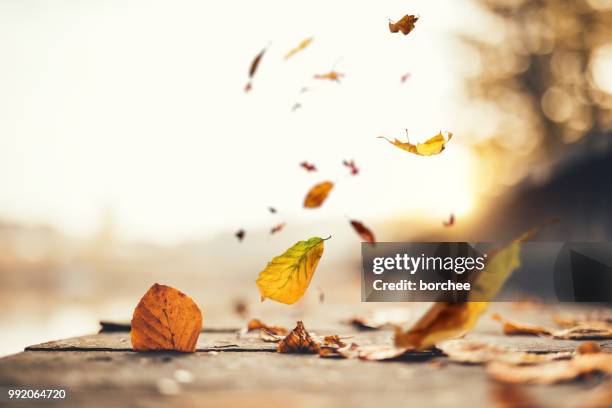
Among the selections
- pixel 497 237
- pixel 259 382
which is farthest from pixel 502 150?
pixel 259 382

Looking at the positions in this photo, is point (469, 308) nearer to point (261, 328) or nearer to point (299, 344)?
point (299, 344)

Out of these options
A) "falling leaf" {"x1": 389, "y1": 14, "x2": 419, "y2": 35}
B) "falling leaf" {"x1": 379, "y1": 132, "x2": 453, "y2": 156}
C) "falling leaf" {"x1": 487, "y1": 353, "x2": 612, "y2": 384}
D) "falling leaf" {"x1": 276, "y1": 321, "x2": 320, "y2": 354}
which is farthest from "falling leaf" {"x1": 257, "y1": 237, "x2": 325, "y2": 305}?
"falling leaf" {"x1": 389, "y1": 14, "x2": 419, "y2": 35}

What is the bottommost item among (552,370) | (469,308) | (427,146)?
(552,370)

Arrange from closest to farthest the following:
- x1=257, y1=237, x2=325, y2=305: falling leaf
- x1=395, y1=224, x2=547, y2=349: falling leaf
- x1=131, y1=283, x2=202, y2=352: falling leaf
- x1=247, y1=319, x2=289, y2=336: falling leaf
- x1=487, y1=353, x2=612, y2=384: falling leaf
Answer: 1. x1=487, y1=353, x2=612, y2=384: falling leaf
2. x1=395, y1=224, x2=547, y2=349: falling leaf
3. x1=131, y1=283, x2=202, y2=352: falling leaf
4. x1=257, y1=237, x2=325, y2=305: falling leaf
5. x1=247, y1=319, x2=289, y2=336: falling leaf

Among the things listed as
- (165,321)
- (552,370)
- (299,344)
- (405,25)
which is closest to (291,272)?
(299,344)

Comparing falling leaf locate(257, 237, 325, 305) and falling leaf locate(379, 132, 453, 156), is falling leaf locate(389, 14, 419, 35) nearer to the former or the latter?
falling leaf locate(379, 132, 453, 156)

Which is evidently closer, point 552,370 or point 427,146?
point 552,370
